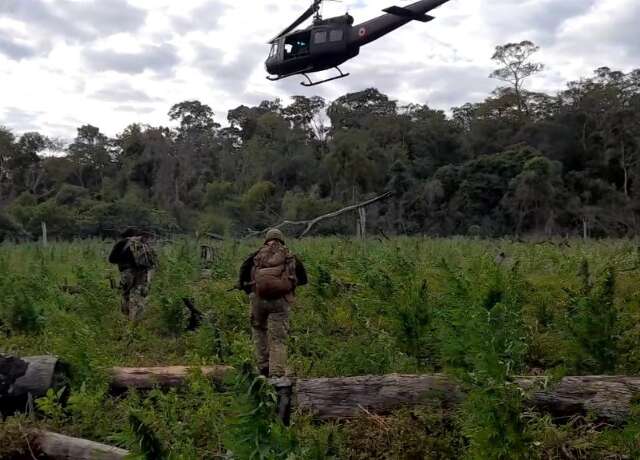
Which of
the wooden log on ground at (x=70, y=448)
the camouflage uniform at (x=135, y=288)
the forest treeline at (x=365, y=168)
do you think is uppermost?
the forest treeline at (x=365, y=168)

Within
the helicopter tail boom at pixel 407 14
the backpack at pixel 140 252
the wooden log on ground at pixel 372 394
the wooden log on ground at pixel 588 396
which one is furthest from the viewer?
the helicopter tail boom at pixel 407 14

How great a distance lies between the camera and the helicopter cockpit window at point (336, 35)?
17.5 meters

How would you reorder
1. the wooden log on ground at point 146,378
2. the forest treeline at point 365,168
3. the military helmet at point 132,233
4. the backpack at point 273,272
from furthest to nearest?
the forest treeline at point 365,168 → the military helmet at point 132,233 → the backpack at point 273,272 → the wooden log on ground at point 146,378

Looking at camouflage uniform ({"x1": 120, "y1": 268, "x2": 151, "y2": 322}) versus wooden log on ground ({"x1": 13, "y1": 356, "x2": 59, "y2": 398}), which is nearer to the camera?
wooden log on ground ({"x1": 13, "y1": 356, "x2": 59, "y2": 398})

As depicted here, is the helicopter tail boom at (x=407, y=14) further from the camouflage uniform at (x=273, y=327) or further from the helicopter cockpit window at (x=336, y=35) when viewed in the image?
the camouflage uniform at (x=273, y=327)

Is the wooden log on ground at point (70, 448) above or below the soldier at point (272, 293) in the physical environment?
below

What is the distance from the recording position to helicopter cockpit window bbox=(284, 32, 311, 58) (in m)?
17.9

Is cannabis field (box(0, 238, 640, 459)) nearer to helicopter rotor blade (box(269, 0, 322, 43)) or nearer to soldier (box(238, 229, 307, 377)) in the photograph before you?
soldier (box(238, 229, 307, 377))

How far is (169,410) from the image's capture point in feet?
19.9

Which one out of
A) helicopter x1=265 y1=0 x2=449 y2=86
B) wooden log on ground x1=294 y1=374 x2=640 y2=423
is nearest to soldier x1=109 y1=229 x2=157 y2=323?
wooden log on ground x1=294 y1=374 x2=640 y2=423

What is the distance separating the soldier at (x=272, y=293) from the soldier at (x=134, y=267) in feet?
11.3

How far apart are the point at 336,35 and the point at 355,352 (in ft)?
40.2

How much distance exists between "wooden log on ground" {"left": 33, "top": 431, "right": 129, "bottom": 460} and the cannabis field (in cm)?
16

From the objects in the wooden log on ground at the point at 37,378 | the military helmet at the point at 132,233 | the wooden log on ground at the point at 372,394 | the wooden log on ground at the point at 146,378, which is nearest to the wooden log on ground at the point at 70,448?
the wooden log on ground at the point at 37,378
